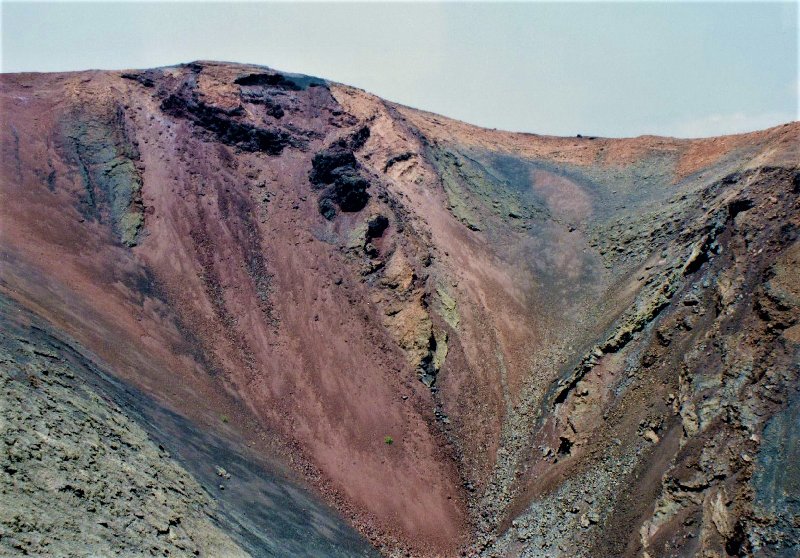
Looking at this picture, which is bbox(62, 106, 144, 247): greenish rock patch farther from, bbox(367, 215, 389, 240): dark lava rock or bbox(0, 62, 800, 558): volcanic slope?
bbox(367, 215, 389, 240): dark lava rock

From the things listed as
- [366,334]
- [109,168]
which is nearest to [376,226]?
[366,334]

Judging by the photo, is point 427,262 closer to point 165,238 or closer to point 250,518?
point 165,238

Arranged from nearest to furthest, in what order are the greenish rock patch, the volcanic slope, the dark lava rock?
the volcanic slope
the greenish rock patch
the dark lava rock

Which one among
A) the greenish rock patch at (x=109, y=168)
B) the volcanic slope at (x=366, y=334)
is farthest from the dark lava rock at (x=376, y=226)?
the greenish rock patch at (x=109, y=168)

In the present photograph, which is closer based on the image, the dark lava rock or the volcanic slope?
the volcanic slope

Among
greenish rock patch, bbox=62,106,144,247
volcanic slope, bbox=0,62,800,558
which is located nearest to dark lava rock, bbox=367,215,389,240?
volcanic slope, bbox=0,62,800,558

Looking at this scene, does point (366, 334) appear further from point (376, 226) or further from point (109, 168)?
point (109, 168)

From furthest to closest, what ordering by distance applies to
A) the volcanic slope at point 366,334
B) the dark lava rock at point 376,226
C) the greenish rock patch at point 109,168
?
the dark lava rock at point 376,226, the greenish rock patch at point 109,168, the volcanic slope at point 366,334

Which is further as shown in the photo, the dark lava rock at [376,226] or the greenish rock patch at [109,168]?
the dark lava rock at [376,226]

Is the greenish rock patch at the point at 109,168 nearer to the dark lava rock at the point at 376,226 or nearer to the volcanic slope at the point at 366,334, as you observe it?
the volcanic slope at the point at 366,334
